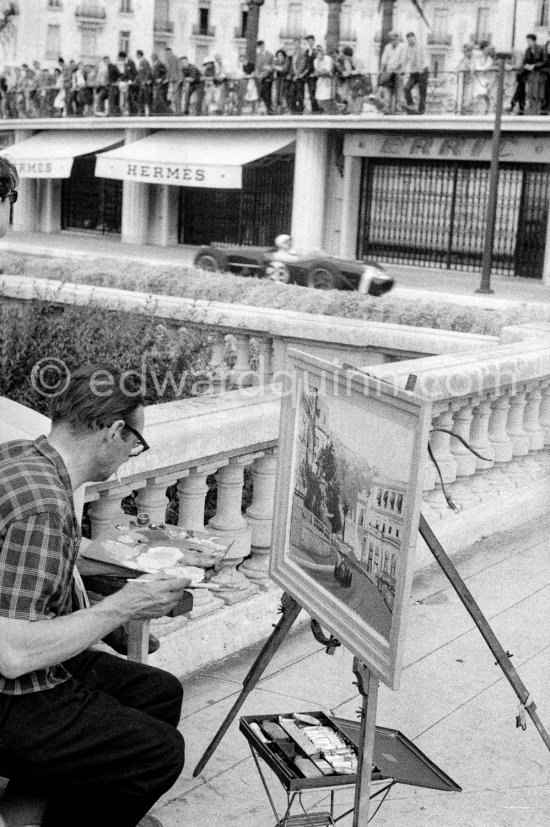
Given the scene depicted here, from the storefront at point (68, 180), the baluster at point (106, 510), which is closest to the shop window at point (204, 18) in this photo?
the storefront at point (68, 180)

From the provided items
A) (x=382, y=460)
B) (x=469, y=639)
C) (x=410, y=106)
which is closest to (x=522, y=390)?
(x=469, y=639)

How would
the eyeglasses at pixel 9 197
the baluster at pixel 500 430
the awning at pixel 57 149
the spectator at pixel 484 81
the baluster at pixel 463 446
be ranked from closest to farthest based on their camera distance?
the eyeglasses at pixel 9 197 → the baluster at pixel 463 446 → the baluster at pixel 500 430 → the spectator at pixel 484 81 → the awning at pixel 57 149

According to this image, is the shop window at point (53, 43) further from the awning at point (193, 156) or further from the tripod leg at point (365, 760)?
the tripod leg at point (365, 760)

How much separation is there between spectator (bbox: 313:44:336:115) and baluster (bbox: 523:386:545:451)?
81.5ft

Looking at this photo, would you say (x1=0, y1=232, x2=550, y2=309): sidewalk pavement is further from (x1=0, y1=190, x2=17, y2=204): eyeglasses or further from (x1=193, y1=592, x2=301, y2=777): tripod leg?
(x1=193, y1=592, x2=301, y2=777): tripod leg

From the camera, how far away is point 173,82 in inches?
1355

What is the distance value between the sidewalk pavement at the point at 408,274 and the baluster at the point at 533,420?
10.4 m

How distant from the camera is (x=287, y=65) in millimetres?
31125

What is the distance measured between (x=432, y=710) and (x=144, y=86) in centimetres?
3358

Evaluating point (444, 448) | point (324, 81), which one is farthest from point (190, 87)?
point (444, 448)

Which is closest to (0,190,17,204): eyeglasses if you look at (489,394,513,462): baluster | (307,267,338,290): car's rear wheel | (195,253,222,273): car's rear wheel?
(489,394,513,462): baluster

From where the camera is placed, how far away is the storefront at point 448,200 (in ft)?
93.6

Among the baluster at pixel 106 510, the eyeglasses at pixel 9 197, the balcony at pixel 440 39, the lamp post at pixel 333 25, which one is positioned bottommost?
the baluster at pixel 106 510

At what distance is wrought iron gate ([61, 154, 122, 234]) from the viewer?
40.0 meters
